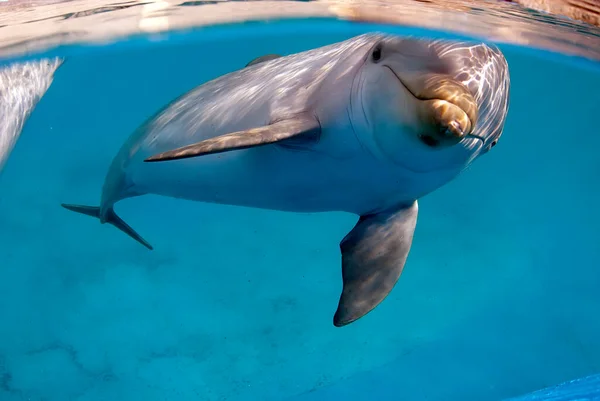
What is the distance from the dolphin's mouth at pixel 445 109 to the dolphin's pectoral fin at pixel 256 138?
0.96 metres

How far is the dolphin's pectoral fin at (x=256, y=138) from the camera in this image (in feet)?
A: 10.9

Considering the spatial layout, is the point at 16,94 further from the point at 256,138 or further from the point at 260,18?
the point at 256,138

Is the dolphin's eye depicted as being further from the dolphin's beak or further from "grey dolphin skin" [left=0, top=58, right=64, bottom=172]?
"grey dolphin skin" [left=0, top=58, right=64, bottom=172]

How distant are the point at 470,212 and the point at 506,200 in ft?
4.20

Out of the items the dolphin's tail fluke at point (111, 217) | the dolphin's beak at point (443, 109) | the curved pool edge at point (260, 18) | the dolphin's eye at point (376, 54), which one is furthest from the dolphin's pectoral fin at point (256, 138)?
the dolphin's tail fluke at point (111, 217)

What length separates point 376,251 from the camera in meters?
4.46

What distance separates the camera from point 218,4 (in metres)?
5.99

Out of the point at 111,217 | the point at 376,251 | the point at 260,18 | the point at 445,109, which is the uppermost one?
the point at 445,109

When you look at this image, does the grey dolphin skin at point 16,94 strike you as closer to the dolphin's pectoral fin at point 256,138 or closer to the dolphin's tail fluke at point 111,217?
the dolphin's tail fluke at point 111,217

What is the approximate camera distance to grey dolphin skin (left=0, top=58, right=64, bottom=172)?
7355 mm

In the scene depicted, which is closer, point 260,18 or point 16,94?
point 260,18

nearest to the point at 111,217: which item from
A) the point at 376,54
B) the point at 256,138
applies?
the point at 256,138

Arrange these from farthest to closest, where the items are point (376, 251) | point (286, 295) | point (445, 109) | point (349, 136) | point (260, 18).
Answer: point (286, 295), point (260, 18), point (376, 251), point (349, 136), point (445, 109)

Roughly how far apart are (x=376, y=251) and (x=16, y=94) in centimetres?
596
